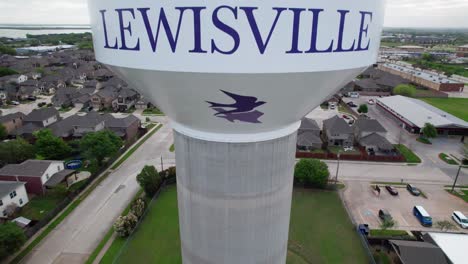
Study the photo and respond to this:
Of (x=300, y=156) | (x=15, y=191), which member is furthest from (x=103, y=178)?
(x=300, y=156)

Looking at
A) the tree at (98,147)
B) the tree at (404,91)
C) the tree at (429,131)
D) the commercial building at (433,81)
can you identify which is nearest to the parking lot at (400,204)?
the tree at (429,131)

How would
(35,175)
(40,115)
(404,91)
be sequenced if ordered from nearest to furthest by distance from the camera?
(35,175) → (40,115) → (404,91)

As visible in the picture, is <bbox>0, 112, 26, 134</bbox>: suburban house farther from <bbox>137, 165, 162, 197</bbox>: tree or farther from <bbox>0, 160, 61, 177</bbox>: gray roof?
<bbox>137, 165, 162, 197</bbox>: tree

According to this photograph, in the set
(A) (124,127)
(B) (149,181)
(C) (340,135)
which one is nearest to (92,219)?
(B) (149,181)

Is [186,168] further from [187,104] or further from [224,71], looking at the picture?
[224,71]

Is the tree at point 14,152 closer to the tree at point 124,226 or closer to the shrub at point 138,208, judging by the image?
the shrub at point 138,208

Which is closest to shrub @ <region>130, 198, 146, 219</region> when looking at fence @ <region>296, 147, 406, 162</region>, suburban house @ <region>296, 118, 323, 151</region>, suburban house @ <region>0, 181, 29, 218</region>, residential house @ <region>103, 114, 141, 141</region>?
suburban house @ <region>0, 181, 29, 218</region>

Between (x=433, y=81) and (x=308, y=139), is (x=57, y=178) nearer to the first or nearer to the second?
(x=308, y=139)
